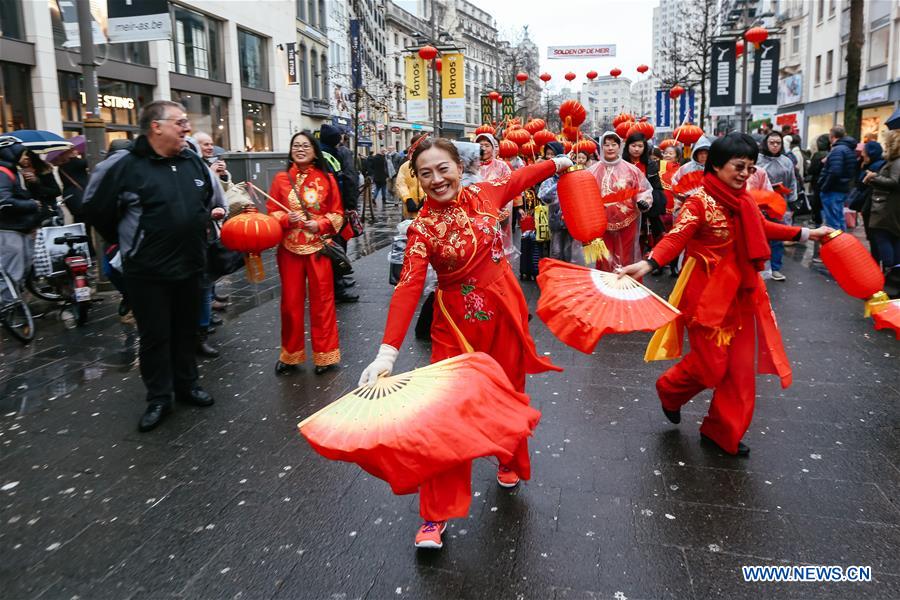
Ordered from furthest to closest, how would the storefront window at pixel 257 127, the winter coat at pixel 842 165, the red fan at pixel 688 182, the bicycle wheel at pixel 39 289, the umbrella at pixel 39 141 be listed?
the storefront window at pixel 257 127 < the winter coat at pixel 842 165 < the umbrella at pixel 39 141 < the bicycle wheel at pixel 39 289 < the red fan at pixel 688 182

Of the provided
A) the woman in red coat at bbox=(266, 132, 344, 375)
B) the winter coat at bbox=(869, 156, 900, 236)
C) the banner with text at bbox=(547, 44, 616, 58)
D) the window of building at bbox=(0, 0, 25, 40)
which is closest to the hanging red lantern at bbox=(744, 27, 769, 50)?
the winter coat at bbox=(869, 156, 900, 236)

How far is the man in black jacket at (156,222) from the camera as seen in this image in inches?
166

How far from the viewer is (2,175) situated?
6.53 metres

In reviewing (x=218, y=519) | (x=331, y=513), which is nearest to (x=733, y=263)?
(x=331, y=513)

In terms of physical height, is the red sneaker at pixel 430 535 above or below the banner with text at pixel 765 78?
below

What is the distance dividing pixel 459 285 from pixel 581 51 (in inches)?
1196

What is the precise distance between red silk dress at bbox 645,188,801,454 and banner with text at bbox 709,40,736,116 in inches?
637

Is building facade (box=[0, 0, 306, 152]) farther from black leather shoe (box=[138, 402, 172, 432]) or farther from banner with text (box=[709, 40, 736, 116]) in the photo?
banner with text (box=[709, 40, 736, 116])

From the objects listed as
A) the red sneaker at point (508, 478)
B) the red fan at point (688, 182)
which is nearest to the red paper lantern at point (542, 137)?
the red fan at point (688, 182)

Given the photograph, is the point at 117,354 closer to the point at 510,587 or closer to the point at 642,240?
the point at 510,587

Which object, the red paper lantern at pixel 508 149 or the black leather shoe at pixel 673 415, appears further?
the red paper lantern at pixel 508 149

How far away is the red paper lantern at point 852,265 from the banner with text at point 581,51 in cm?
2901

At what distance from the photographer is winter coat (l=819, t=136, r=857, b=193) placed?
10.9 m

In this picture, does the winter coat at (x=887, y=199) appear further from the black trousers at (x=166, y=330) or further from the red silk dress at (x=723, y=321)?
the black trousers at (x=166, y=330)
